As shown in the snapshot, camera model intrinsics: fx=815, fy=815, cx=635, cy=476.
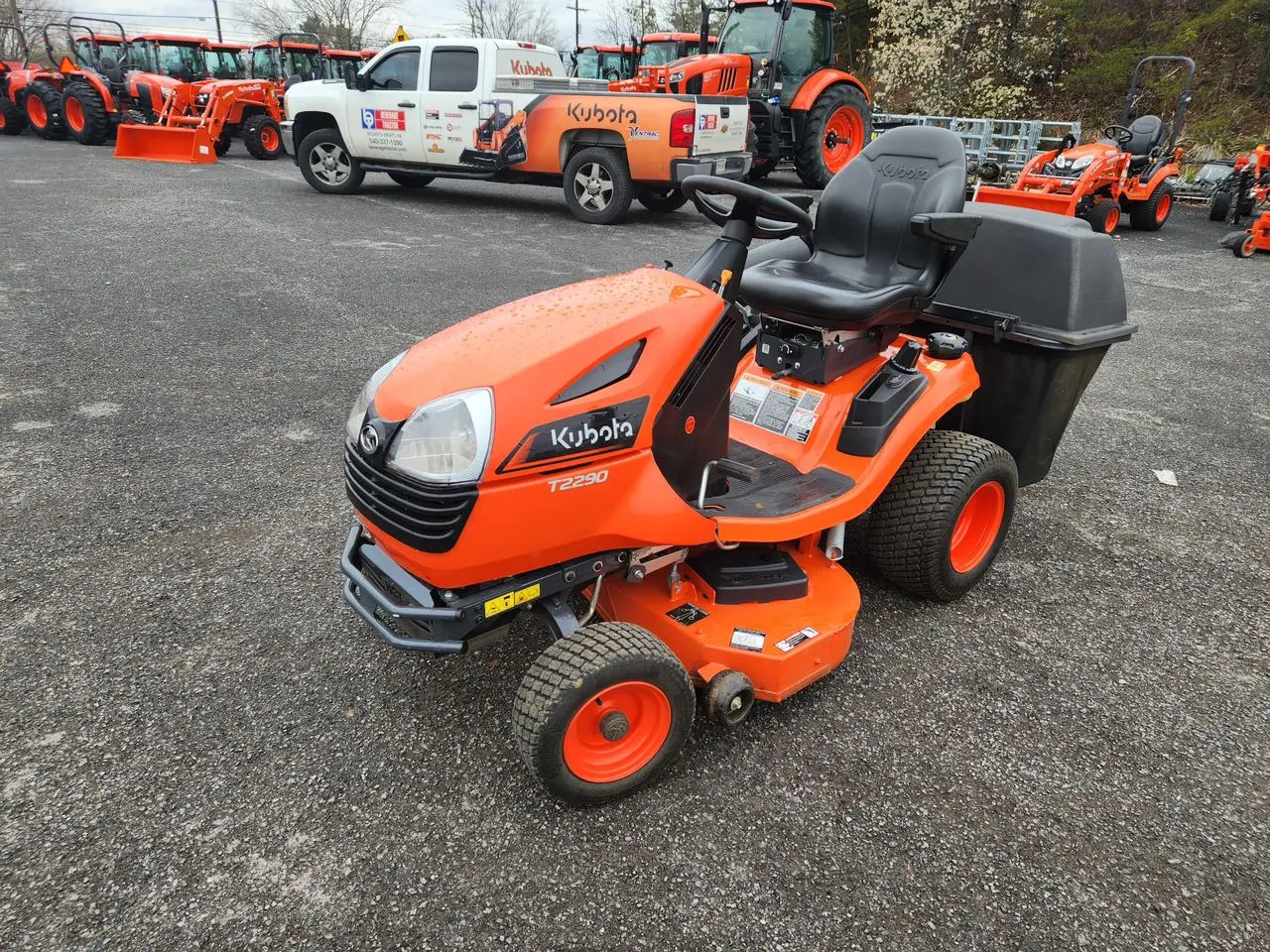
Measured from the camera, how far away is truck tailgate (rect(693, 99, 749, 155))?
8.66m

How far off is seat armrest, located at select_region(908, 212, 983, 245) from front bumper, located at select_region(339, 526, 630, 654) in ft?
4.35

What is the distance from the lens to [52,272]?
6.35 metres

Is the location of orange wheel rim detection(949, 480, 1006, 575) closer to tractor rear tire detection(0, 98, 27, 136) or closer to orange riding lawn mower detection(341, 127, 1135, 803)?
orange riding lawn mower detection(341, 127, 1135, 803)

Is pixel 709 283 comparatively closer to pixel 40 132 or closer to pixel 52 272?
pixel 52 272

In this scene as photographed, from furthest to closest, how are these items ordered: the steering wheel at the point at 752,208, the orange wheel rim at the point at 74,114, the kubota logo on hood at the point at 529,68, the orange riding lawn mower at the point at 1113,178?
the orange wheel rim at the point at 74,114 < the kubota logo on hood at the point at 529,68 < the orange riding lawn mower at the point at 1113,178 < the steering wheel at the point at 752,208

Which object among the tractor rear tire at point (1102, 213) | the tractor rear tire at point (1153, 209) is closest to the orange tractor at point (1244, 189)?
the tractor rear tire at point (1153, 209)

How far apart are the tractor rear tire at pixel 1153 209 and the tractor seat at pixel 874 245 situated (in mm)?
9268

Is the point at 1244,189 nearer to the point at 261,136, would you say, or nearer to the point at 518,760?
the point at 518,760

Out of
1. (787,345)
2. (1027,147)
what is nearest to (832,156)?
(1027,147)

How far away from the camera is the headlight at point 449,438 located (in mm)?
1739

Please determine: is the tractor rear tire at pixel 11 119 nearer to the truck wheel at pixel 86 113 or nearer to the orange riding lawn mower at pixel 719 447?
the truck wheel at pixel 86 113

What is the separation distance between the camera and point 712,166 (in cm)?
886

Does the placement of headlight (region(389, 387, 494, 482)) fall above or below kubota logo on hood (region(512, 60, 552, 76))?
below

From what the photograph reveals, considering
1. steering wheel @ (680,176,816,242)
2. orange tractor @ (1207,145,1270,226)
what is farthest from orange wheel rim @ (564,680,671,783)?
orange tractor @ (1207,145,1270,226)
